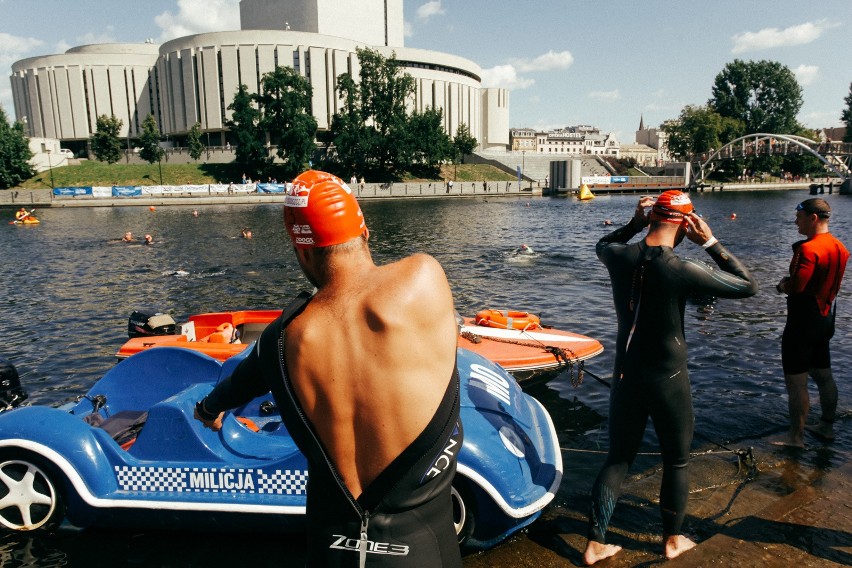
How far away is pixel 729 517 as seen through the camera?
516 centimetres

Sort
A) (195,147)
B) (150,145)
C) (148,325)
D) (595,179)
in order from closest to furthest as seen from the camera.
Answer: (148,325) < (150,145) < (195,147) < (595,179)

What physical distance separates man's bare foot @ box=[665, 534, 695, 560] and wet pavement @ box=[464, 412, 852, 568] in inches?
3.2

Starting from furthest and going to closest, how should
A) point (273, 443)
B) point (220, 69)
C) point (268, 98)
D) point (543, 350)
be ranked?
1. point (220, 69)
2. point (268, 98)
3. point (543, 350)
4. point (273, 443)

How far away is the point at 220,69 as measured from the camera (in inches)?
3962

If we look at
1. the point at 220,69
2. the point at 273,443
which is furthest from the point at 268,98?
the point at 273,443

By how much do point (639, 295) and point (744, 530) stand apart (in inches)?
90.1

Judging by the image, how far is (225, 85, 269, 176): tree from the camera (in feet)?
264

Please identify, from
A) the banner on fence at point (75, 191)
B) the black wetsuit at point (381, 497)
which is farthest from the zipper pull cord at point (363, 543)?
the banner on fence at point (75, 191)

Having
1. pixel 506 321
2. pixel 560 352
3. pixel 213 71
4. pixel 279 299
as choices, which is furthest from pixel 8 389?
pixel 213 71

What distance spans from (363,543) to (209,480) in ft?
11.6

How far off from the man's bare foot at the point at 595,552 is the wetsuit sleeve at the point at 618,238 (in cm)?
222

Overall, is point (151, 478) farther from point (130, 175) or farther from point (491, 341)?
point (130, 175)

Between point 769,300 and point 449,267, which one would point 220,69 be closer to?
point 449,267

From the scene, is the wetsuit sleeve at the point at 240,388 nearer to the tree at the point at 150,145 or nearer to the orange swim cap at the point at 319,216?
the orange swim cap at the point at 319,216
